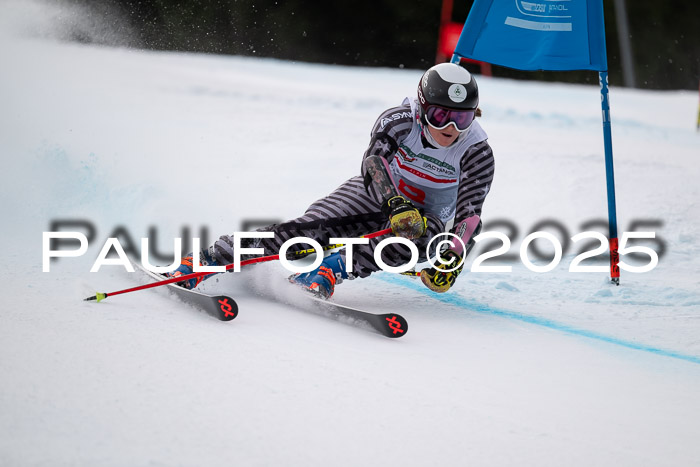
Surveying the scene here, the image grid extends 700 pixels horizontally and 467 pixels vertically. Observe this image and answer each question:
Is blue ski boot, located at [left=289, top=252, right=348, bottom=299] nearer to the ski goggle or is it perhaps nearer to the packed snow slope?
the packed snow slope

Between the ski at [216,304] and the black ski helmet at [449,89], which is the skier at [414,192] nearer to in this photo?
the black ski helmet at [449,89]

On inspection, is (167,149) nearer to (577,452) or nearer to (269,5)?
(577,452)

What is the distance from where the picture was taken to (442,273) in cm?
351

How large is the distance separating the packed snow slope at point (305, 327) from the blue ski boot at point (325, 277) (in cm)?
11

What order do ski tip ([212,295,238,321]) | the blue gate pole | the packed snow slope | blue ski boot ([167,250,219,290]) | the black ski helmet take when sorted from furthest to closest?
the blue gate pole < blue ski boot ([167,250,219,290]) < the black ski helmet < ski tip ([212,295,238,321]) < the packed snow slope

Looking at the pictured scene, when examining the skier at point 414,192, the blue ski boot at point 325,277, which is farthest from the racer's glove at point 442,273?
the blue ski boot at point 325,277

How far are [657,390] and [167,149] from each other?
515 cm

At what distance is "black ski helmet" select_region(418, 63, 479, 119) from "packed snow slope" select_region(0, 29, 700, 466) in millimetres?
983

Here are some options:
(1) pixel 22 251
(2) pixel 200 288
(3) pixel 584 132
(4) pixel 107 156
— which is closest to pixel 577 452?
(2) pixel 200 288

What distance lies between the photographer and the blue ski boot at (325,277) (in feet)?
12.1

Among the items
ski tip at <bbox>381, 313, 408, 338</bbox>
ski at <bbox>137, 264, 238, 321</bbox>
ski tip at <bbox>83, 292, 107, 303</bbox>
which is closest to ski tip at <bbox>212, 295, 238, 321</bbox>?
ski at <bbox>137, 264, 238, 321</bbox>

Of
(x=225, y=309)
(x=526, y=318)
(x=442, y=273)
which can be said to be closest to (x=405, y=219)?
(x=442, y=273)

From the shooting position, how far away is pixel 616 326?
153 inches

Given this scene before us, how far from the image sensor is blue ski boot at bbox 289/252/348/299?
12.1 ft
